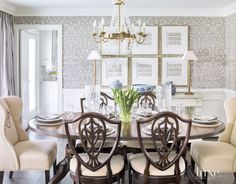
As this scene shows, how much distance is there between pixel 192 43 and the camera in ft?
21.2

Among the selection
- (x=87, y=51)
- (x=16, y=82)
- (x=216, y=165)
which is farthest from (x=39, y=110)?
(x=216, y=165)

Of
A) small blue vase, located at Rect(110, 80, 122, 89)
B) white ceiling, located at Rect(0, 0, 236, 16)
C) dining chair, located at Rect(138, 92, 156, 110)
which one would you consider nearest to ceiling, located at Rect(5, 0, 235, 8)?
white ceiling, located at Rect(0, 0, 236, 16)

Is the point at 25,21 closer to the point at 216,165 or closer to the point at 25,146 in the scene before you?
the point at 25,146

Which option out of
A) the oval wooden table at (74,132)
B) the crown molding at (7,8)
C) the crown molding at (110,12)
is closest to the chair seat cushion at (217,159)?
the oval wooden table at (74,132)

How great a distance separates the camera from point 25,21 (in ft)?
21.4

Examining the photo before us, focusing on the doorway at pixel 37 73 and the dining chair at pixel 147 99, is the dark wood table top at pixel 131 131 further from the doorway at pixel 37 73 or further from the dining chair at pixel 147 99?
the doorway at pixel 37 73

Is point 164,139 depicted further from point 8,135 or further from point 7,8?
point 7,8

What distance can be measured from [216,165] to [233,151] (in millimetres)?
276

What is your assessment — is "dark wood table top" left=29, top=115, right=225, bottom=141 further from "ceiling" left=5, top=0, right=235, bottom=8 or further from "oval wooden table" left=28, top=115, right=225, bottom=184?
"ceiling" left=5, top=0, right=235, bottom=8

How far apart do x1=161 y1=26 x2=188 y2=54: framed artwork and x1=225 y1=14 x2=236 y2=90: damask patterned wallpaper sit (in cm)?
79

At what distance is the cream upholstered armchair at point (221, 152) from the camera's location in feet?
11.1

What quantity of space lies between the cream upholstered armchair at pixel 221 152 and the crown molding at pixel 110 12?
299 centimetres

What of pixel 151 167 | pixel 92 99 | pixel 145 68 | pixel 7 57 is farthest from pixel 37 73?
Result: pixel 151 167

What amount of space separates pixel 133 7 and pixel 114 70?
1.28 metres
